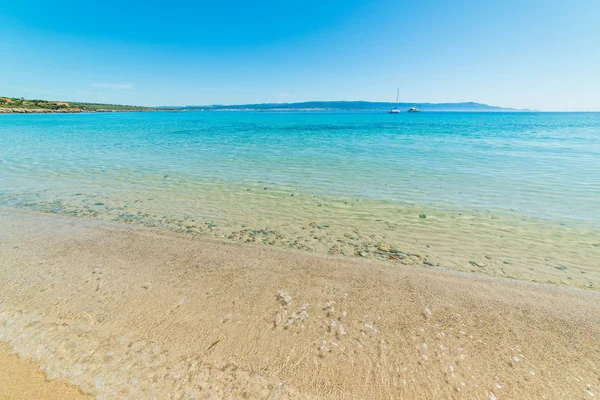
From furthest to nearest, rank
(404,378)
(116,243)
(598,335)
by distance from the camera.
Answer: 1. (116,243)
2. (598,335)
3. (404,378)

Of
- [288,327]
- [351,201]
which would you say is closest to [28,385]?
[288,327]

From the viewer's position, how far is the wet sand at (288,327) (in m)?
3.01

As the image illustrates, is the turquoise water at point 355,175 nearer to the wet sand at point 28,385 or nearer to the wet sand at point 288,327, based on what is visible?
the wet sand at point 288,327

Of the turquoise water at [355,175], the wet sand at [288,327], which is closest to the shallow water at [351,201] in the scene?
the turquoise water at [355,175]

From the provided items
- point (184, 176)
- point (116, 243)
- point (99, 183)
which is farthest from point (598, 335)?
point (99, 183)

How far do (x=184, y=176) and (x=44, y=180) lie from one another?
5.83 meters

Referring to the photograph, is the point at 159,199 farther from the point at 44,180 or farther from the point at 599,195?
the point at 599,195

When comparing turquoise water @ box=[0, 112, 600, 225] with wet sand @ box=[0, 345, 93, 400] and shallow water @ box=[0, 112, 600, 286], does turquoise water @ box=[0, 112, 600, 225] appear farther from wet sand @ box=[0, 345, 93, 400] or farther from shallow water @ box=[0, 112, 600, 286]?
wet sand @ box=[0, 345, 93, 400]

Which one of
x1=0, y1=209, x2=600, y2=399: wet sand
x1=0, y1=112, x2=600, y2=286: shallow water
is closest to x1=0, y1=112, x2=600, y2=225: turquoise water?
x1=0, y1=112, x2=600, y2=286: shallow water

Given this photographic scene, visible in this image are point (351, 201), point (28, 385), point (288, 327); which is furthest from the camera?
point (351, 201)

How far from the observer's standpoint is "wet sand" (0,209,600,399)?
9.86 ft

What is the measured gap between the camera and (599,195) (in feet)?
35.6

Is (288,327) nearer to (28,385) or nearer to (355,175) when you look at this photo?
(28,385)

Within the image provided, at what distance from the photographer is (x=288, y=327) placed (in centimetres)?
379
